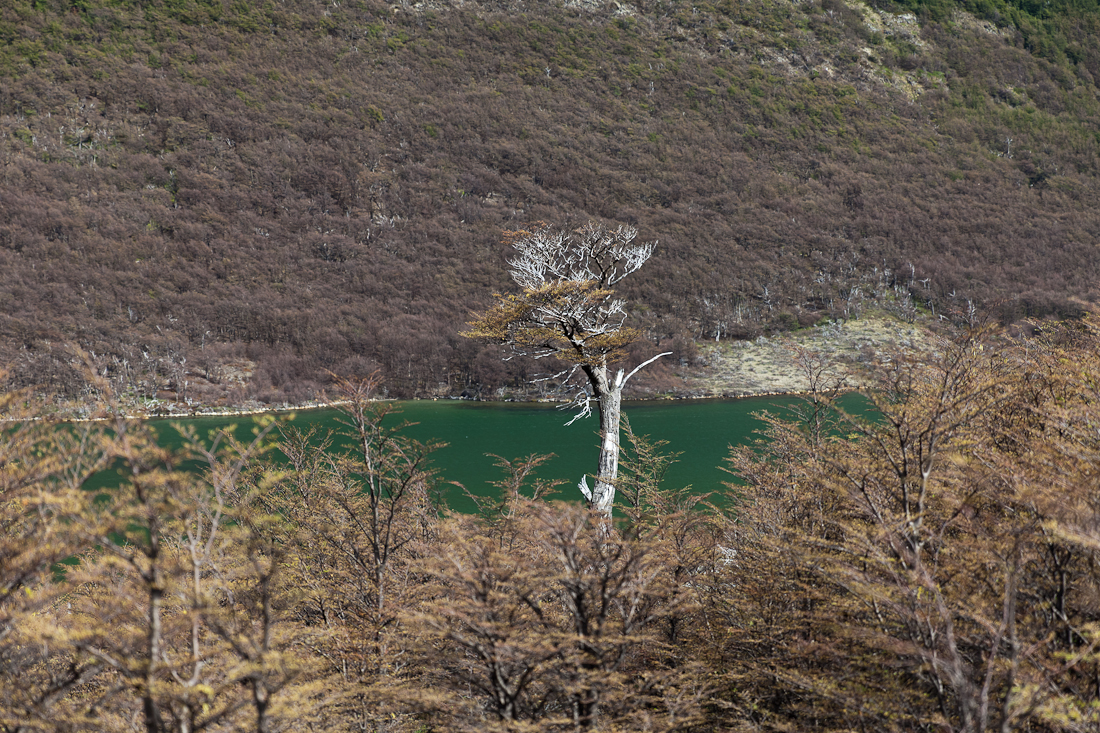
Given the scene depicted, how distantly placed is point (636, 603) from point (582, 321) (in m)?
9.99

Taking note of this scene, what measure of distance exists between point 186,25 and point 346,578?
222m

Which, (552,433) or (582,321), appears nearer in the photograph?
(582,321)

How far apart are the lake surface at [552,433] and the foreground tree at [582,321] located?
1103 centimetres

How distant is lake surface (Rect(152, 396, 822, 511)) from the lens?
142 feet

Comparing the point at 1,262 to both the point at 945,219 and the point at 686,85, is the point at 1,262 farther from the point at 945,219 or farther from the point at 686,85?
the point at 945,219

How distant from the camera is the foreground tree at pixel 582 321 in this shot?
16.8 meters

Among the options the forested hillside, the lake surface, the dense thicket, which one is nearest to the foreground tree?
the dense thicket

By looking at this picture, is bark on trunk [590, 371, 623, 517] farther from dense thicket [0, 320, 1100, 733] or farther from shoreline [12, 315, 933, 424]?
shoreline [12, 315, 933, 424]

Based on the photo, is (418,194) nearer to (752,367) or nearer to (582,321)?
(752,367)

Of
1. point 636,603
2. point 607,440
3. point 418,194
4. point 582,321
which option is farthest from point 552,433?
point 418,194

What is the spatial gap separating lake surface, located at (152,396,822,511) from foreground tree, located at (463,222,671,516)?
36.2 ft

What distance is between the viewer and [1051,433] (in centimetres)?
1018

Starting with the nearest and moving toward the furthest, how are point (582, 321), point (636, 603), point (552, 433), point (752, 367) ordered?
point (636, 603) → point (582, 321) → point (552, 433) → point (752, 367)

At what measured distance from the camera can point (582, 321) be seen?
17875 millimetres
